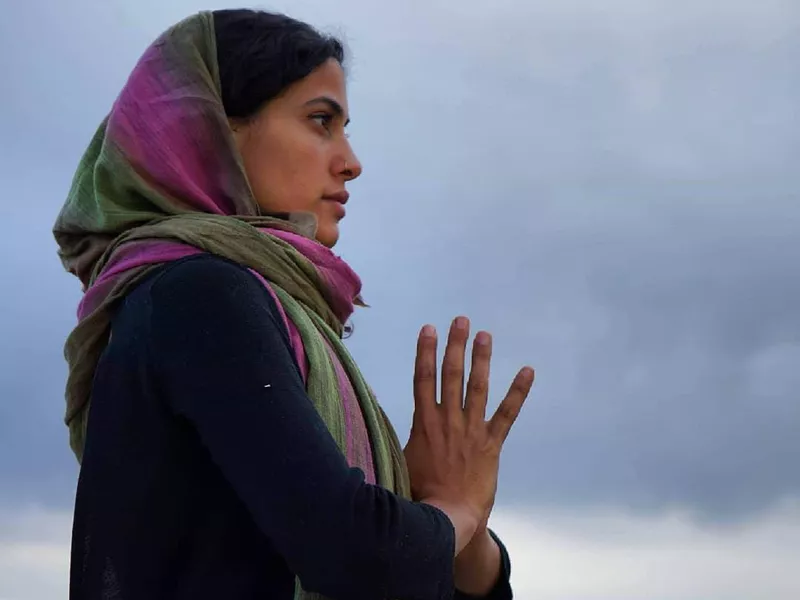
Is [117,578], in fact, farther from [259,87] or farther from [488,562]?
[259,87]

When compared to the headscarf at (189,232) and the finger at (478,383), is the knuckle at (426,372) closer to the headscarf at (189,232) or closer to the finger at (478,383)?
the finger at (478,383)

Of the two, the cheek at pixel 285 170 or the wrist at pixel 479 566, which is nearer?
the cheek at pixel 285 170

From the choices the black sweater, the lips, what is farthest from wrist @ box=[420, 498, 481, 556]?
the lips

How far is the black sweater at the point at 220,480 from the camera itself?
244cm

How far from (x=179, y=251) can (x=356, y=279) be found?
0.57 meters

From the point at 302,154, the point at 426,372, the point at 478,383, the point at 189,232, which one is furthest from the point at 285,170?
the point at 478,383

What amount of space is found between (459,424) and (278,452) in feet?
3.00

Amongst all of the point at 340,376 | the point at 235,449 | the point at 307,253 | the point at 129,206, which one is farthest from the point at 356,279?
the point at 235,449

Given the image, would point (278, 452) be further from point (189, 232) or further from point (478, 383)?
point (478, 383)

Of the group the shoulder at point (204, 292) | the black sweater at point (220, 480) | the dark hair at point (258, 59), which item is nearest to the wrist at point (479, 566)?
the black sweater at point (220, 480)

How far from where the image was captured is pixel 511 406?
3.33 meters

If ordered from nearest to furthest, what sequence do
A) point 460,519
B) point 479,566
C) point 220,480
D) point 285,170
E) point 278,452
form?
point 278,452 < point 220,480 < point 460,519 < point 285,170 < point 479,566

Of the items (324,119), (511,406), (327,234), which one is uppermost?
(324,119)

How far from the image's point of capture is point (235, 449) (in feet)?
8.17
